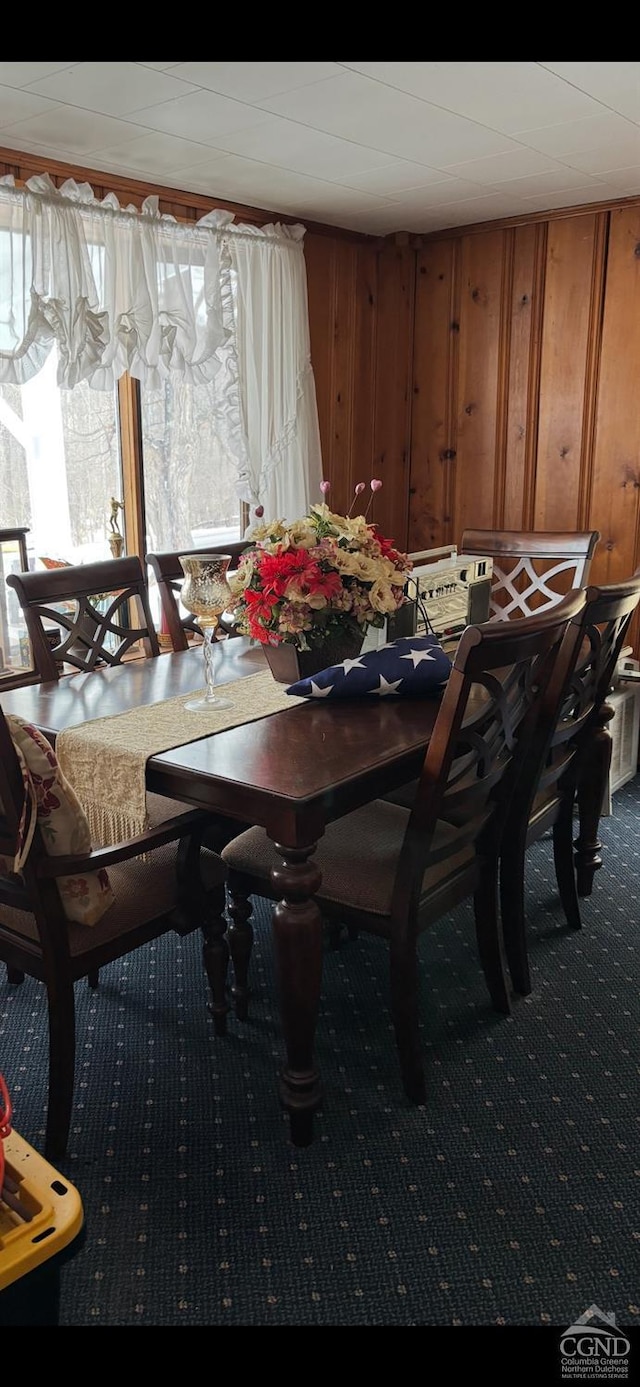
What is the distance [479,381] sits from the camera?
14.5ft

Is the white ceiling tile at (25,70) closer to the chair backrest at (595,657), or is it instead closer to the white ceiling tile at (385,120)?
the white ceiling tile at (385,120)

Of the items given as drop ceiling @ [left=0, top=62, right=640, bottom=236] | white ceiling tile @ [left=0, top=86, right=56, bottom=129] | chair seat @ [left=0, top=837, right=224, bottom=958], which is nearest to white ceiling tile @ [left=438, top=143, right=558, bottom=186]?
drop ceiling @ [left=0, top=62, right=640, bottom=236]

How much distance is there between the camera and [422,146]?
3049mm

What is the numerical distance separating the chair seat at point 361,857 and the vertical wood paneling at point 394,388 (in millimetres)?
2594

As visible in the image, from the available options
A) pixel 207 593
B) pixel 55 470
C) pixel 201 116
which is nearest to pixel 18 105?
pixel 201 116

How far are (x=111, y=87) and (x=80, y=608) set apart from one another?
4.23 feet

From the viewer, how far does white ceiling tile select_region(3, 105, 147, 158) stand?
107 inches

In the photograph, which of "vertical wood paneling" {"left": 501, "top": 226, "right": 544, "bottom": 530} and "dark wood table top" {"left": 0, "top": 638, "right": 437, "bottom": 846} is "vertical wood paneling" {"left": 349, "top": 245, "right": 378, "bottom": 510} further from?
"dark wood table top" {"left": 0, "top": 638, "right": 437, "bottom": 846}

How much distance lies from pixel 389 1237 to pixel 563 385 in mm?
3396

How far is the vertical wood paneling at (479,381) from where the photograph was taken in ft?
14.1

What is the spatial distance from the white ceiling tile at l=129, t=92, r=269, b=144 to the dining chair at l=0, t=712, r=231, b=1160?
1802 mm
